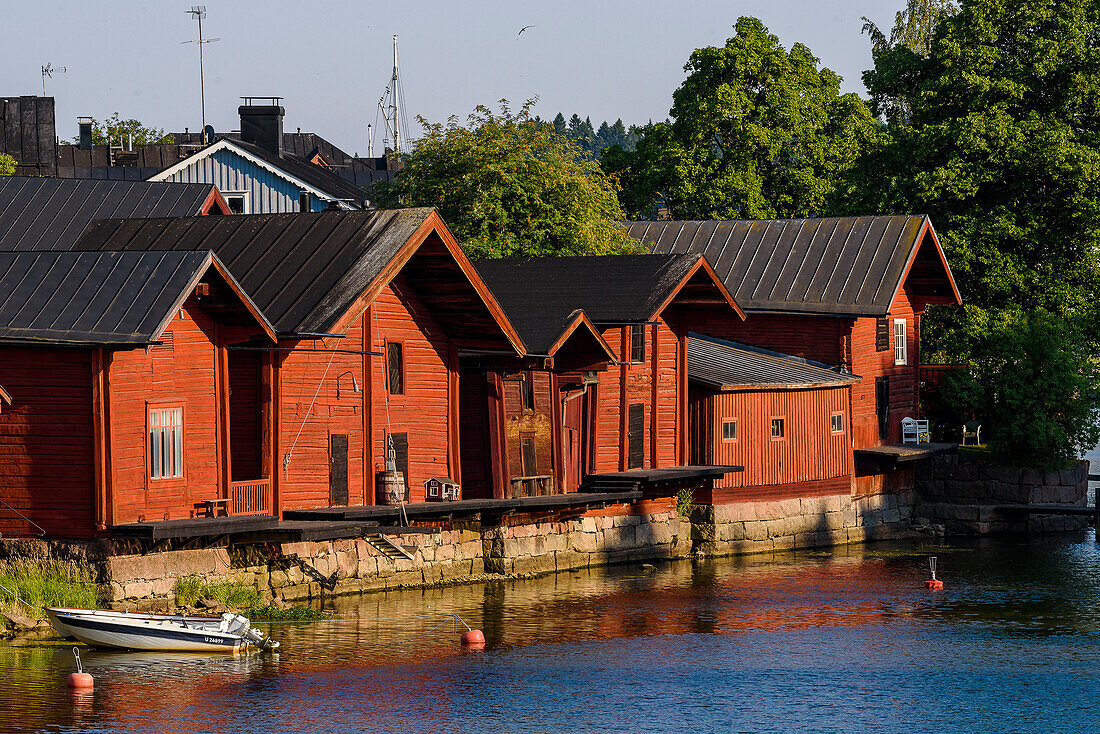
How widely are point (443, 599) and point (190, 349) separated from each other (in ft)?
30.6

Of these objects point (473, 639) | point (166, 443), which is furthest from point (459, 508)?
point (166, 443)

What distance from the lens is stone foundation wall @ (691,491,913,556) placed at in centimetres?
5203

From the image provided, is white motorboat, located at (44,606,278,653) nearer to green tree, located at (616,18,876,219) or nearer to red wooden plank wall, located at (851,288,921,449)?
red wooden plank wall, located at (851,288,921,449)

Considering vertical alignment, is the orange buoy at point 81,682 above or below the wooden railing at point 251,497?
below

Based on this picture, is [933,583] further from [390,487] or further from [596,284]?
[390,487]

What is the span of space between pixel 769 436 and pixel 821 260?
9149 mm

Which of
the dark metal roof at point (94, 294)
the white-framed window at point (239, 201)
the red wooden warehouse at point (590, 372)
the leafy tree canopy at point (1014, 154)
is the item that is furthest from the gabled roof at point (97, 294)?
the white-framed window at point (239, 201)

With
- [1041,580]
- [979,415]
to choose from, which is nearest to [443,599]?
[1041,580]

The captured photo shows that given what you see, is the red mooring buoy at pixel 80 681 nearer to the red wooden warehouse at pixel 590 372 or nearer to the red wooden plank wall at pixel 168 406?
the red wooden plank wall at pixel 168 406

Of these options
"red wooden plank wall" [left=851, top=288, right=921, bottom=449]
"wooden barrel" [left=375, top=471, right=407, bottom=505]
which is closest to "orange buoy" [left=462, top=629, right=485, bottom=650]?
"wooden barrel" [left=375, top=471, right=407, bottom=505]

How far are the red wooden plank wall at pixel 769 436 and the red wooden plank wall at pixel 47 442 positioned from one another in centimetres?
2164

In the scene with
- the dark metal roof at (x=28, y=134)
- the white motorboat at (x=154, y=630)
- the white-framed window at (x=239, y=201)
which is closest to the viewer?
the white motorboat at (x=154, y=630)

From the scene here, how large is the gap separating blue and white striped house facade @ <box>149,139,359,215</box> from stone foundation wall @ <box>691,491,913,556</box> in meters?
27.3

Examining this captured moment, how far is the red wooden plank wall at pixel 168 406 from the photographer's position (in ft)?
117
